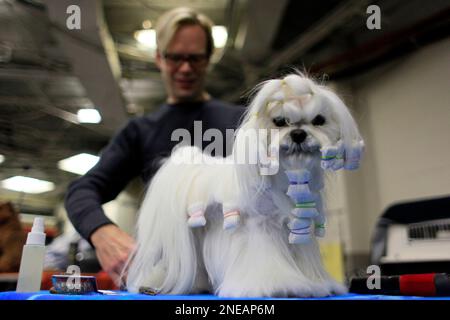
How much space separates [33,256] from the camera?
63 cm

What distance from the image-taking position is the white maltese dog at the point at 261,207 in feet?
1.87

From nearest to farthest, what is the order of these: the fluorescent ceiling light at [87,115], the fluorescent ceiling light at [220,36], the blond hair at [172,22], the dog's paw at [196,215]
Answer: the dog's paw at [196,215], the fluorescent ceiling light at [87,115], the blond hair at [172,22], the fluorescent ceiling light at [220,36]

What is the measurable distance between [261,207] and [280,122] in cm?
14

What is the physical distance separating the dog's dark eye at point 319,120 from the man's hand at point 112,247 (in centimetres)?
44

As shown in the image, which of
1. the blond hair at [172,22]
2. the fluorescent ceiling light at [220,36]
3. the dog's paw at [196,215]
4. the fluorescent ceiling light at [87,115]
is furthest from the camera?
the fluorescent ceiling light at [220,36]

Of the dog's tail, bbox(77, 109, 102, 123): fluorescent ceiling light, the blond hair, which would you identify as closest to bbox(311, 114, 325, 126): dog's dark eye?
the dog's tail

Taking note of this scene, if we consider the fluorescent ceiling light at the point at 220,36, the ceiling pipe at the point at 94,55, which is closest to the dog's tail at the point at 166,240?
the ceiling pipe at the point at 94,55

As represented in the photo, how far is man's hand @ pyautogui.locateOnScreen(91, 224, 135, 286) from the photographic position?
806 mm

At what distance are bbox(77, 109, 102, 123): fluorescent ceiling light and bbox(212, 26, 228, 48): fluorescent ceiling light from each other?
519 mm

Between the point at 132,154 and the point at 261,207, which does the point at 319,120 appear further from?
the point at 132,154

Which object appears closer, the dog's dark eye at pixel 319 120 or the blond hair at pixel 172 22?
the dog's dark eye at pixel 319 120

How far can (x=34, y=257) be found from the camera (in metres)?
0.63

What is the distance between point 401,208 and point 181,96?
35.6 inches

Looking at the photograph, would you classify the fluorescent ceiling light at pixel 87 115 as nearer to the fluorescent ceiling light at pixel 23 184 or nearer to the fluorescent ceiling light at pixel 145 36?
the fluorescent ceiling light at pixel 23 184
